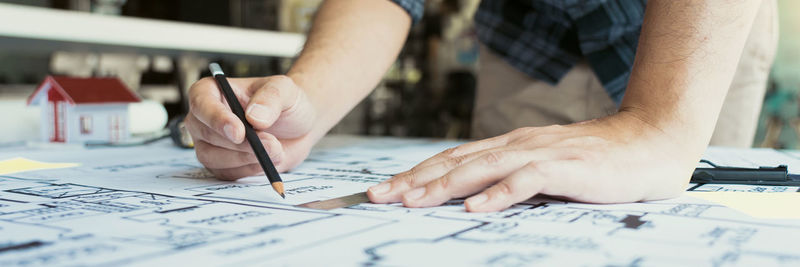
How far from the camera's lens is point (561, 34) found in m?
1.34

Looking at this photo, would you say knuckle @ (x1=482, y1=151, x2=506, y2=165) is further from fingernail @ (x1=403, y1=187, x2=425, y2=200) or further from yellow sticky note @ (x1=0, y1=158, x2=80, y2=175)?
yellow sticky note @ (x1=0, y1=158, x2=80, y2=175)

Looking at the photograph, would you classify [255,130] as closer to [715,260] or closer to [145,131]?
[715,260]

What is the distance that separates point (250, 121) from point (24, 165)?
379 mm

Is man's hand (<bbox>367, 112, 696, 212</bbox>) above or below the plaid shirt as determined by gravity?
below

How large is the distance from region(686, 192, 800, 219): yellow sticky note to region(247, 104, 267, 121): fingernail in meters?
0.41

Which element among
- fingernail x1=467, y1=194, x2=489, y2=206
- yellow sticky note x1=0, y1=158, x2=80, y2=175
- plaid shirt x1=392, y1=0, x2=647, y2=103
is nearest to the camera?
fingernail x1=467, y1=194, x2=489, y2=206

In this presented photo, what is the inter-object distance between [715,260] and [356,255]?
7.9 inches

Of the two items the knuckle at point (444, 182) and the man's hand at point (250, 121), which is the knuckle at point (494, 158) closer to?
the knuckle at point (444, 182)

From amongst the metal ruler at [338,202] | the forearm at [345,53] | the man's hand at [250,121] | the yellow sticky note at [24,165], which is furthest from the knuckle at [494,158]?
the yellow sticky note at [24,165]

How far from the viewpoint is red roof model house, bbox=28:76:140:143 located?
1112 millimetres

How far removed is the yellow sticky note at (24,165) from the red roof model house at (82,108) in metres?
0.26

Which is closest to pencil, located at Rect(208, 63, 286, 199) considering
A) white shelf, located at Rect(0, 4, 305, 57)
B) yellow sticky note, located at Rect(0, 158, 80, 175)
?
yellow sticky note, located at Rect(0, 158, 80, 175)

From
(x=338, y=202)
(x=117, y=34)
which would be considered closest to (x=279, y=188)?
(x=338, y=202)

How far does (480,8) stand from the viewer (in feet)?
4.81
